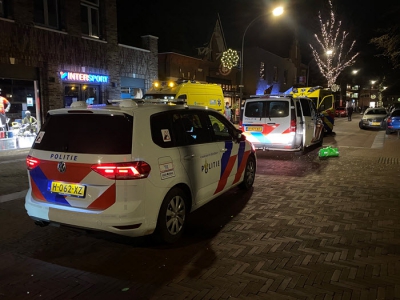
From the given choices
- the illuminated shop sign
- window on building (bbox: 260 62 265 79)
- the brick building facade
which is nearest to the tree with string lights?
window on building (bbox: 260 62 265 79)

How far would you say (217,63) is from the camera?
94.4 feet

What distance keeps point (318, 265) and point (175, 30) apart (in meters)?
23.9

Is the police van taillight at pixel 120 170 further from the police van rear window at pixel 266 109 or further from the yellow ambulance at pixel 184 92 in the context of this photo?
the yellow ambulance at pixel 184 92

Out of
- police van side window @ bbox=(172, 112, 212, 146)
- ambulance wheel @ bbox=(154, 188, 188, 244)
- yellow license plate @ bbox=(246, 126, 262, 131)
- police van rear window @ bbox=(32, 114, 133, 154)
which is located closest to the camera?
police van rear window @ bbox=(32, 114, 133, 154)

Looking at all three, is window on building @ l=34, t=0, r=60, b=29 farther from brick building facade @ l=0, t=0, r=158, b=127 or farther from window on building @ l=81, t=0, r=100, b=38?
window on building @ l=81, t=0, r=100, b=38

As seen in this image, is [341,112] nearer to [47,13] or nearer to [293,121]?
[293,121]

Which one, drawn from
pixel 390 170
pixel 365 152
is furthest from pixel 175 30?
pixel 390 170

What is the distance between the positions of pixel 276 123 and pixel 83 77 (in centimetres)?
982

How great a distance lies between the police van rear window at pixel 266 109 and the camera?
10156 mm

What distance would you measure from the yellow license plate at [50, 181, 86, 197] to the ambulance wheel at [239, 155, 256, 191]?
356 centimetres

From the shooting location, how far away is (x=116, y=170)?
3664mm

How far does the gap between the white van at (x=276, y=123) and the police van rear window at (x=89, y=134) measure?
7096mm

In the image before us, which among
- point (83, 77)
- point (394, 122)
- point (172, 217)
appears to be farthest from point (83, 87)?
point (394, 122)

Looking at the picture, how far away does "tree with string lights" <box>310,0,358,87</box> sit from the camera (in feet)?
140
